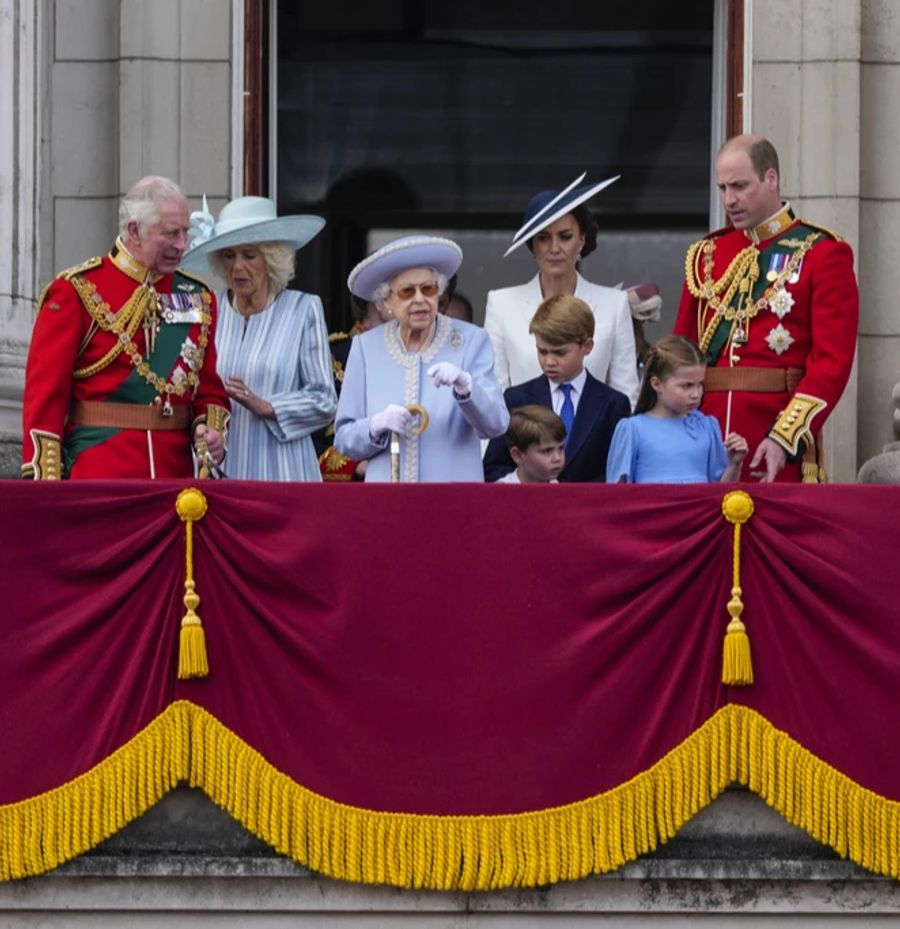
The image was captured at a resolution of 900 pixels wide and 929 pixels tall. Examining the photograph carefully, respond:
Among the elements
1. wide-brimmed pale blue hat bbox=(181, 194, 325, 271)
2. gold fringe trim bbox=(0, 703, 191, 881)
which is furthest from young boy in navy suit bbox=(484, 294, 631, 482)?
gold fringe trim bbox=(0, 703, 191, 881)

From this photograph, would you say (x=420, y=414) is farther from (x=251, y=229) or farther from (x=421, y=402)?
(x=251, y=229)

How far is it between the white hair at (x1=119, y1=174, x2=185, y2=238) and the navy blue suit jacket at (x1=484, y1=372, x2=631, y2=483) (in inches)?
51.8

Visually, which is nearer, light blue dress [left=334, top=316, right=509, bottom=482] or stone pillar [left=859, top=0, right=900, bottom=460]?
light blue dress [left=334, top=316, right=509, bottom=482]

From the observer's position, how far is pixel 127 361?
27.7 feet

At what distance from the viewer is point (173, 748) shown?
24.8 feet

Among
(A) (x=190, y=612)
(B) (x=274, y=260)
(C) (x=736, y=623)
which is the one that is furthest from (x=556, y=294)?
(A) (x=190, y=612)

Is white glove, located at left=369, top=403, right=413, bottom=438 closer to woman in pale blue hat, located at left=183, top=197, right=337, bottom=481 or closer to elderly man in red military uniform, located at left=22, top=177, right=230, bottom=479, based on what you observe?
elderly man in red military uniform, located at left=22, top=177, right=230, bottom=479

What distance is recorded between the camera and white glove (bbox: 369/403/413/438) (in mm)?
8383

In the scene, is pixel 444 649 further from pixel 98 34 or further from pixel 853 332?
pixel 98 34

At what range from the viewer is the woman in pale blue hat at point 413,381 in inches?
335

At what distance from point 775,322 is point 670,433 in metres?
0.72

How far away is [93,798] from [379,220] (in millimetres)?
6901

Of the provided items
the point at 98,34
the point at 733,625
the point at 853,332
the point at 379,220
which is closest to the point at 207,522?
the point at 733,625

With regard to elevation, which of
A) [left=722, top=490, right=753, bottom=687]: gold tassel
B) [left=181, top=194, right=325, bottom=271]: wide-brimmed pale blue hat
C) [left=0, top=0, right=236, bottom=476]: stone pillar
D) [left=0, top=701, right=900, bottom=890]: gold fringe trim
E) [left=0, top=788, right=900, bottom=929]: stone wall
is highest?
[left=0, top=0, right=236, bottom=476]: stone pillar
